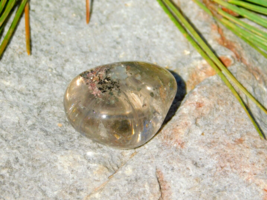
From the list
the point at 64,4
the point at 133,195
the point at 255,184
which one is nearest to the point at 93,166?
the point at 133,195

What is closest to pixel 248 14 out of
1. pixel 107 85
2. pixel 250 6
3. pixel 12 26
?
pixel 250 6

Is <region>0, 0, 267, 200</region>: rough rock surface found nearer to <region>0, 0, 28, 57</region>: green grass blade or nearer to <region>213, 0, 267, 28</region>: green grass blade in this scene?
<region>0, 0, 28, 57</region>: green grass blade

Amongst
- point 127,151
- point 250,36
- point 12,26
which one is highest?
point 250,36

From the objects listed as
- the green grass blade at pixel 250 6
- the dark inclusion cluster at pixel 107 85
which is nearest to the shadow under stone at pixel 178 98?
the dark inclusion cluster at pixel 107 85

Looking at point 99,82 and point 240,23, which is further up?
point 240,23

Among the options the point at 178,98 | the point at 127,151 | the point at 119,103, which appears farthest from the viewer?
the point at 178,98

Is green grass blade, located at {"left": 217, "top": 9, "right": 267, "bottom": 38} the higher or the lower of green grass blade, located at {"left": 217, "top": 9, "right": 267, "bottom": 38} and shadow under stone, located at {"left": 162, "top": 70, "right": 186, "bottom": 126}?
the higher

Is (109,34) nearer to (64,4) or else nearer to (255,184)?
(64,4)

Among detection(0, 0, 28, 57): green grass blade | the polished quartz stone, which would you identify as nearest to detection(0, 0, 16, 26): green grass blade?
detection(0, 0, 28, 57): green grass blade

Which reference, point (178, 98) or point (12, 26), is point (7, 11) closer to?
point (12, 26)

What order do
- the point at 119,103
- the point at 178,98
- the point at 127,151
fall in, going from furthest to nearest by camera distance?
the point at 178,98 → the point at 127,151 → the point at 119,103
